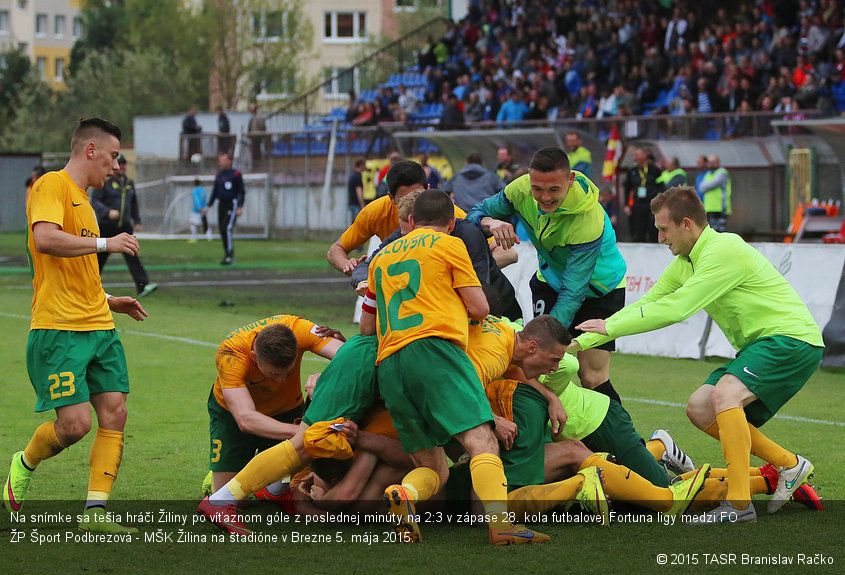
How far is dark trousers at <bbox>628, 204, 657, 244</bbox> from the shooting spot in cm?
2192

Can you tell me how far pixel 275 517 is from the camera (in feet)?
19.9

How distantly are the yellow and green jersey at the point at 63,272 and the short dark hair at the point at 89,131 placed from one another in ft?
0.61

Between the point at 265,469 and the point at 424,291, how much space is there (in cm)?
120

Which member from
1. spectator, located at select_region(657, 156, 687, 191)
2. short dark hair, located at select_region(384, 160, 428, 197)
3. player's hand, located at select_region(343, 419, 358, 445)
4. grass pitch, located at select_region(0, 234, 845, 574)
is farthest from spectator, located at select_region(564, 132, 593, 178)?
player's hand, located at select_region(343, 419, 358, 445)

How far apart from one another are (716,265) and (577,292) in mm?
1313

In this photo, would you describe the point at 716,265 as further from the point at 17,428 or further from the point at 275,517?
the point at 17,428

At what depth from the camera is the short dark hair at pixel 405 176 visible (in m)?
7.06

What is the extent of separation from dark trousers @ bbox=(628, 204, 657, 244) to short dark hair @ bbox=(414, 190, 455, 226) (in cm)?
1644

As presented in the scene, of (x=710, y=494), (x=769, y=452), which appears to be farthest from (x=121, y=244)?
(x=769, y=452)

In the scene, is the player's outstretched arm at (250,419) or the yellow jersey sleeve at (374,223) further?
the yellow jersey sleeve at (374,223)

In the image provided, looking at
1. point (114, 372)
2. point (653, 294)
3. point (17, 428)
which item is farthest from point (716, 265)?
point (17, 428)

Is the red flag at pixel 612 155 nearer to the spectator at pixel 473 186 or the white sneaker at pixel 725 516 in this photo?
the spectator at pixel 473 186

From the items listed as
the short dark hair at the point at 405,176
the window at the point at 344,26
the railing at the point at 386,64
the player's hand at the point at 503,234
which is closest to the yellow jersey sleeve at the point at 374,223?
the short dark hair at the point at 405,176

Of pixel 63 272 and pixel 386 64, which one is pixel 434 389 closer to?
pixel 63 272
